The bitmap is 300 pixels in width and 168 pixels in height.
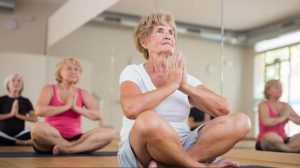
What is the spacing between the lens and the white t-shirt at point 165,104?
193 centimetres

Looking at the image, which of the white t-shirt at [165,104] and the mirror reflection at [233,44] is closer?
the white t-shirt at [165,104]

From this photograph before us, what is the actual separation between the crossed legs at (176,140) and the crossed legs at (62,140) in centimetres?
172

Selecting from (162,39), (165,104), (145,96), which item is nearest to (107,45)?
(162,39)

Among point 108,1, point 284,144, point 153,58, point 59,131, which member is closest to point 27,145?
point 59,131

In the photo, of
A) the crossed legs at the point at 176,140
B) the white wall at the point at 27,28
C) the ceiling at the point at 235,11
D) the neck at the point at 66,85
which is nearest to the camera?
the crossed legs at the point at 176,140

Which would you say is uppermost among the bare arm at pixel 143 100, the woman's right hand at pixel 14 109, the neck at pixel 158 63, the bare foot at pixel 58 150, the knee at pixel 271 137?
the neck at pixel 158 63

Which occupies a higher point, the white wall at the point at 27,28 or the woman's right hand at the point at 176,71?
the white wall at the point at 27,28

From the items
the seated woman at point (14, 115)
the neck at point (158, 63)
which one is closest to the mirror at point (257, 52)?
the neck at point (158, 63)

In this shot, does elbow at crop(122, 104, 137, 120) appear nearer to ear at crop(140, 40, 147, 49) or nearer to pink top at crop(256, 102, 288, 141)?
ear at crop(140, 40, 147, 49)

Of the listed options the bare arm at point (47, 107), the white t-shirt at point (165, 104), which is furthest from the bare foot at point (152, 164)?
the bare arm at point (47, 107)

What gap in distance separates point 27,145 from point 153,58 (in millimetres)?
3455

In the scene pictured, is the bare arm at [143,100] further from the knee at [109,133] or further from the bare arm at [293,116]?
the bare arm at [293,116]

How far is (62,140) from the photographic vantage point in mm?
3549

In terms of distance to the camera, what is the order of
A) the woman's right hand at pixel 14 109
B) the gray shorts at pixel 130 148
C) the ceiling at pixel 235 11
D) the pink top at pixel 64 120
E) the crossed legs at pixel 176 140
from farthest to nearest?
the woman's right hand at pixel 14 109 < the ceiling at pixel 235 11 < the pink top at pixel 64 120 < the gray shorts at pixel 130 148 < the crossed legs at pixel 176 140
